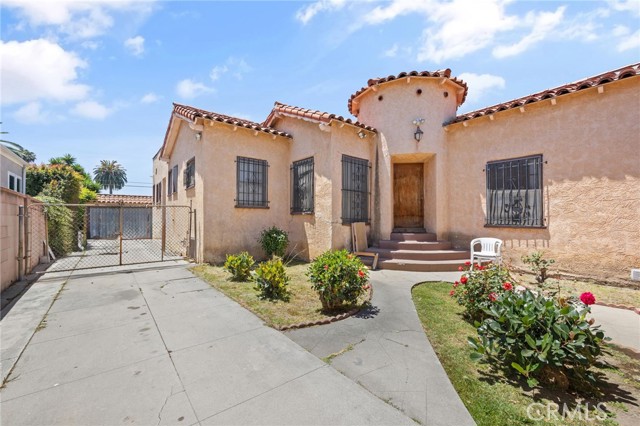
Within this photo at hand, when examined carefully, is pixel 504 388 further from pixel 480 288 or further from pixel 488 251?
pixel 488 251

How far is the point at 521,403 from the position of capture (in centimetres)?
239

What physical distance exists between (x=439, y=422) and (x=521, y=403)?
90 centimetres

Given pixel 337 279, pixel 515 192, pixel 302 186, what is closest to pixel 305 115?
pixel 302 186

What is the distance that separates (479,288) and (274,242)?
6.46m

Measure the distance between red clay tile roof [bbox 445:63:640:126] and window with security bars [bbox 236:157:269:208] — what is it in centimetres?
748

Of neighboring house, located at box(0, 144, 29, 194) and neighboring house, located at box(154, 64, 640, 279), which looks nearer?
neighboring house, located at box(154, 64, 640, 279)

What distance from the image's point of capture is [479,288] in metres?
4.27

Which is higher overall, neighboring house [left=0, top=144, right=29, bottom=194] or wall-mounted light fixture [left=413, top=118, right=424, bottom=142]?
wall-mounted light fixture [left=413, top=118, right=424, bottom=142]

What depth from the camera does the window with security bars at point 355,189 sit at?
9148 millimetres

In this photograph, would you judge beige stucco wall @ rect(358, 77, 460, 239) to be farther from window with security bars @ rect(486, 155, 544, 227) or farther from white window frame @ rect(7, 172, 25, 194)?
white window frame @ rect(7, 172, 25, 194)

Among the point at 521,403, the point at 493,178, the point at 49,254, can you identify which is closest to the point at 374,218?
the point at 493,178

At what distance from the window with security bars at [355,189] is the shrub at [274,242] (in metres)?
2.31

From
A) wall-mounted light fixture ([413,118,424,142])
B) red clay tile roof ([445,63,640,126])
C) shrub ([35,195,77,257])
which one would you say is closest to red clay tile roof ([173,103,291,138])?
wall-mounted light fixture ([413,118,424,142])

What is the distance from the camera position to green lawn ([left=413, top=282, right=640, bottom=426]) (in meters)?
2.26
